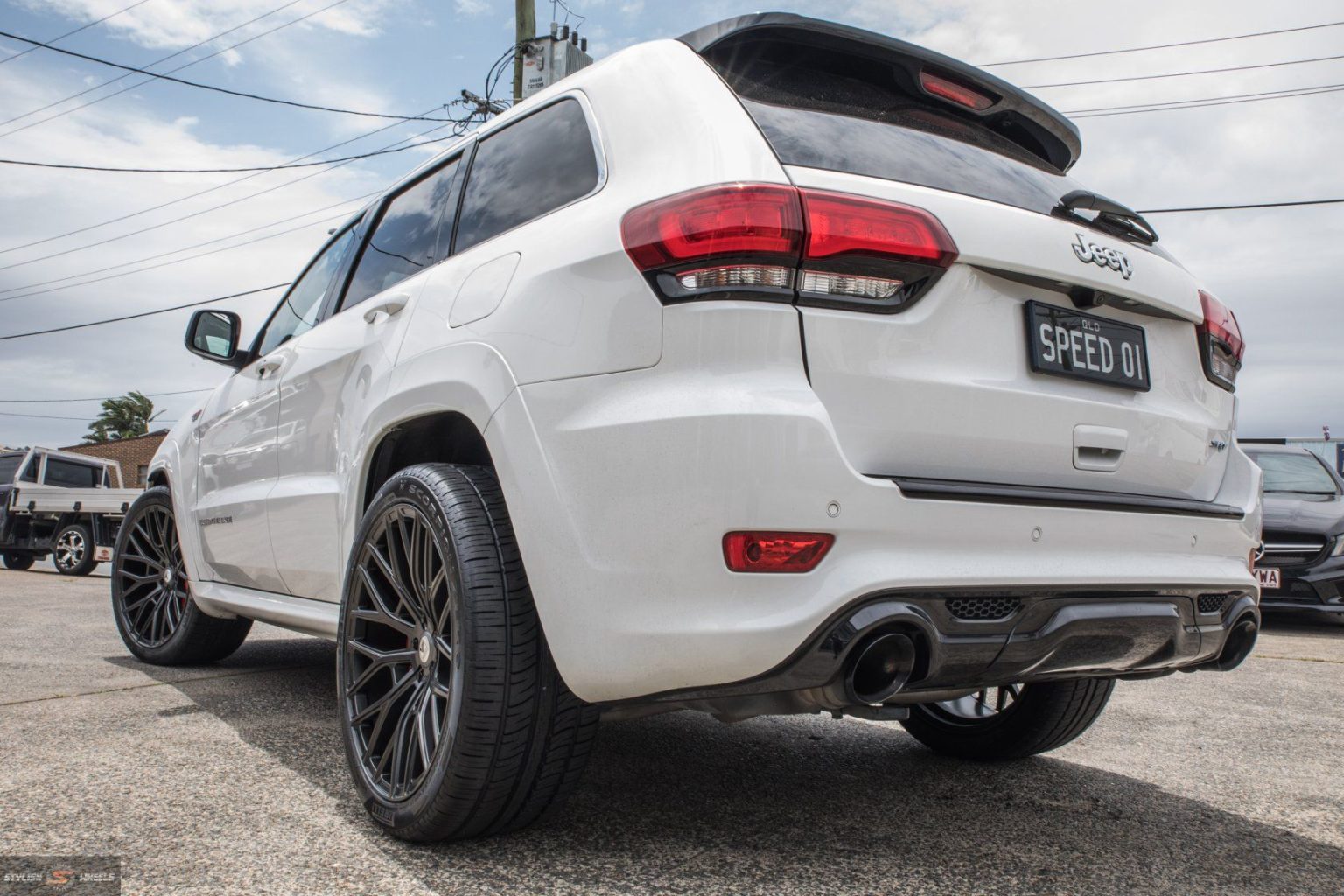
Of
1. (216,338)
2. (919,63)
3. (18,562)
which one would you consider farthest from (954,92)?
(18,562)

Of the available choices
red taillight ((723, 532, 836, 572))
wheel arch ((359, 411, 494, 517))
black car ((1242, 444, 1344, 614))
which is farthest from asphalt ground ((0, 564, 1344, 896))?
black car ((1242, 444, 1344, 614))

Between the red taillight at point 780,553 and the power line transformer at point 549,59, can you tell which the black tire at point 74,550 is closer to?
the power line transformer at point 549,59

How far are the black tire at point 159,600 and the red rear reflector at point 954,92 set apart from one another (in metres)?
3.48

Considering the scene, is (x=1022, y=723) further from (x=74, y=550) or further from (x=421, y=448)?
(x=74, y=550)

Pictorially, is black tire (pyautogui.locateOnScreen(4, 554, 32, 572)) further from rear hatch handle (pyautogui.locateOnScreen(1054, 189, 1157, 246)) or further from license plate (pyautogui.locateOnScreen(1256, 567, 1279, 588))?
rear hatch handle (pyautogui.locateOnScreen(1054, 189, 1157, 246))

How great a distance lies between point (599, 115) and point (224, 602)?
8.45ft

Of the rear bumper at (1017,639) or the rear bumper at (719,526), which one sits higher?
the rear bumper at (719,526)

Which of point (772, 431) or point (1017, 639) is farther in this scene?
point (1017, 639)

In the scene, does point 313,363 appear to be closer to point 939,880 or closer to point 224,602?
point 224,602

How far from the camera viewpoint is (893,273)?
200cm

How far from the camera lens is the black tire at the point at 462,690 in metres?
2.09

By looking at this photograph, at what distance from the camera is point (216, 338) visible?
4.40 metres

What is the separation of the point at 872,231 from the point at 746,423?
0.45m

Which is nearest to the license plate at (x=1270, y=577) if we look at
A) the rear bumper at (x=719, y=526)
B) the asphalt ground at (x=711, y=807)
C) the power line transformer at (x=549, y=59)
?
the asphalt ground at (x=711, y=807)
